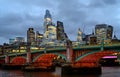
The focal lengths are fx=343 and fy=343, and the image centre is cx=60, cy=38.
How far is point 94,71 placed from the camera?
100125 mm

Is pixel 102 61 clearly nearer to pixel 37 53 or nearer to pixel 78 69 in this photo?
pixel 37 53

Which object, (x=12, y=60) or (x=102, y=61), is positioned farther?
(x=12, y=60)

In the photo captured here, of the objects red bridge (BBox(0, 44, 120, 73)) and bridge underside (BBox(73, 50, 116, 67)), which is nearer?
bridge underside (BBox(73, 50, 116, 67))

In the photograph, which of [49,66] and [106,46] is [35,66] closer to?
[49,66]

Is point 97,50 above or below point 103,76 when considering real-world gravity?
above

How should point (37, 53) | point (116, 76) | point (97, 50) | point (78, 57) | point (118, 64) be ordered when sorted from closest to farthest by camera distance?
point (116, 76) → point (97, 50) → point (78, 57) → point (37, 53) → point (118, 64)

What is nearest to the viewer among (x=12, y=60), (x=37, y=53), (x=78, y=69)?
(x=78, y=69)

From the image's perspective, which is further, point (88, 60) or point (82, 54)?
point (88, 60)

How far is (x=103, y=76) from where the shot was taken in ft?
295

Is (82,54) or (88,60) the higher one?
(82,54)

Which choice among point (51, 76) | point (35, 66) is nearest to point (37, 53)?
point (35, 66)

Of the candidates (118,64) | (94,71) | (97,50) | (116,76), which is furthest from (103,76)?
(118,64)

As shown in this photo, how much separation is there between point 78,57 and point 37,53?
134 feet

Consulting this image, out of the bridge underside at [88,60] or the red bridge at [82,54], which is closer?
the bridge underside at [88,60]
